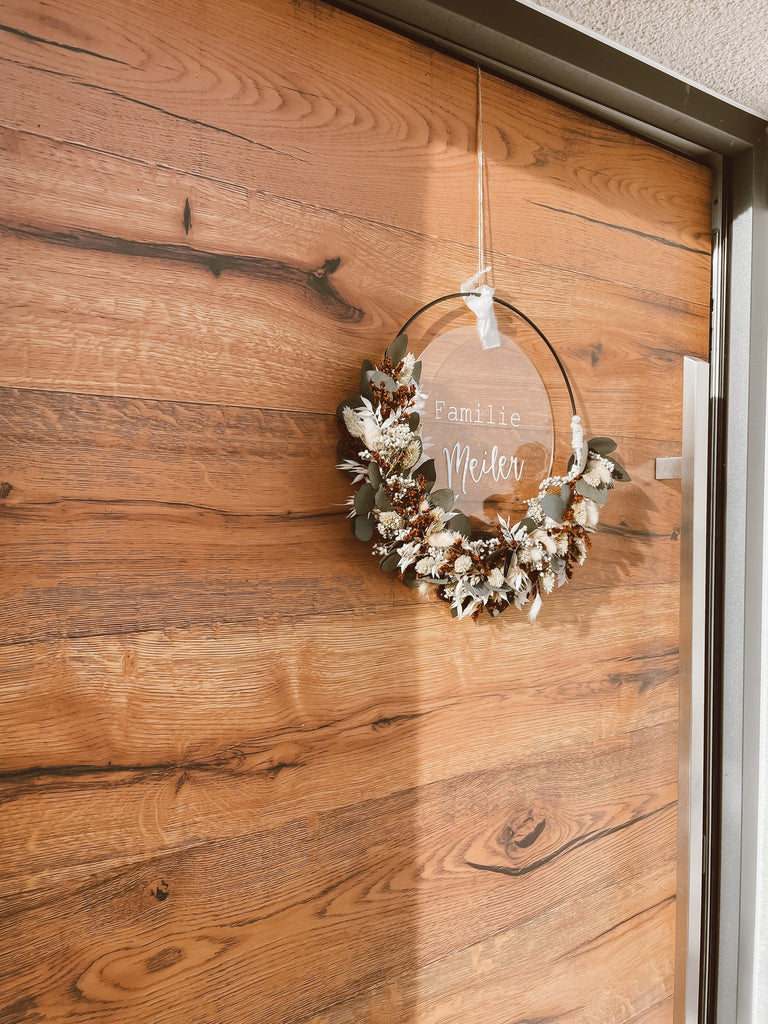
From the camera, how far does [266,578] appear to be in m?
0.86

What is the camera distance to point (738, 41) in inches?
41.9

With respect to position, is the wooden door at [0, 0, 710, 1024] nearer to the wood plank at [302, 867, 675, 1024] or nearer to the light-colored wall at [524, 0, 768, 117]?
the wood plank at [302, 867, 675, 1024]

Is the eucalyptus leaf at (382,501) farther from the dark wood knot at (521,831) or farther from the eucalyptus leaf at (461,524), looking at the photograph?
the dark wood knot at (521,831)

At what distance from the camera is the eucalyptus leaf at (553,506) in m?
0.98

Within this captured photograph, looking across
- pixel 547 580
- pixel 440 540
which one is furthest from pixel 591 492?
pixel 440 540

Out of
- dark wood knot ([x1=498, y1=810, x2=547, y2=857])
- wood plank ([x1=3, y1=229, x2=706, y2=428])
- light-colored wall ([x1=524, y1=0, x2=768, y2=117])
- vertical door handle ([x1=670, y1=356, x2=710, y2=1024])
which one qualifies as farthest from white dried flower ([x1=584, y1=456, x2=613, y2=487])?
light-colored wall ([x1=524, y1=0, x2=768, y2=117])

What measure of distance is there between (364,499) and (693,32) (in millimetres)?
880

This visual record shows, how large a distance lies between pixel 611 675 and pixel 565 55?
96 cm

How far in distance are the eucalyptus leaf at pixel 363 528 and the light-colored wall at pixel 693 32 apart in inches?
30.7

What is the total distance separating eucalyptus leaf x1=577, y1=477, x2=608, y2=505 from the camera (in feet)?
3.30

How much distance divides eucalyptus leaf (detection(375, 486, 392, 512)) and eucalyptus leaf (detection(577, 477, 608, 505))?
1.02 ft

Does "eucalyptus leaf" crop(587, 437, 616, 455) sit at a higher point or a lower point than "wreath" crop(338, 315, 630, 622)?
higher

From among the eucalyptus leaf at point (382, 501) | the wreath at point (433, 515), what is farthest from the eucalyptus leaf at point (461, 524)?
the eucalyptus leaf at point (382, 501)

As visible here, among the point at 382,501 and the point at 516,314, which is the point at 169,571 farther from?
the point at 516,314
